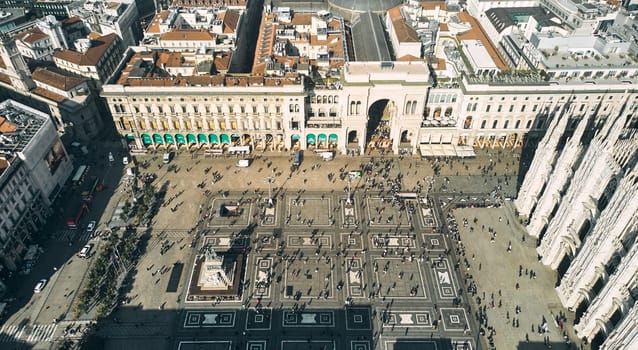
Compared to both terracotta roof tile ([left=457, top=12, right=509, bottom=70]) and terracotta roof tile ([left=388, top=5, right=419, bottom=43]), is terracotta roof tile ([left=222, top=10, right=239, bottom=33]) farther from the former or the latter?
terracotta roof tile ([left=457, top=12, right=509, bottom=70])

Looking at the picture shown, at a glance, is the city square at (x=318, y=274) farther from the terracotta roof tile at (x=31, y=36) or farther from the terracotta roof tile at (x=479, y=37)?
the terracotta roof tile at (x=31, y=36)

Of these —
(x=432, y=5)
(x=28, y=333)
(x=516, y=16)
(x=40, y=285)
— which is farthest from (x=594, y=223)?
(x=40, y=285)

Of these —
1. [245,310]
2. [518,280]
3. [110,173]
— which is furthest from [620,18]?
[110,173]

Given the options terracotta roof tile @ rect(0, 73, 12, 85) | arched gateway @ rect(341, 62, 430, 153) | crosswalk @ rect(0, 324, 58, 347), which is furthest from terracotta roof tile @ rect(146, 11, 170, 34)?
crosswalk @ rect(0, 324, 58, 347)

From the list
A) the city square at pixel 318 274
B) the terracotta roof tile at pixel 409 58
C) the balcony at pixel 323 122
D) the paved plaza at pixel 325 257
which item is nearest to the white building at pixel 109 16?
the paved plaza at pixel 325 257

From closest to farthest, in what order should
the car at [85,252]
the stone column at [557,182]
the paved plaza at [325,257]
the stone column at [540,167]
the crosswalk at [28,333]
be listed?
the crosswalk at [28,333] < the paved plaza at [325,257] < the stone column at [557,182] < the stone column at [540,167] < the car at [85,252]

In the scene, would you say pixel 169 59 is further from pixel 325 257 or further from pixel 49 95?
pixel 325 257
